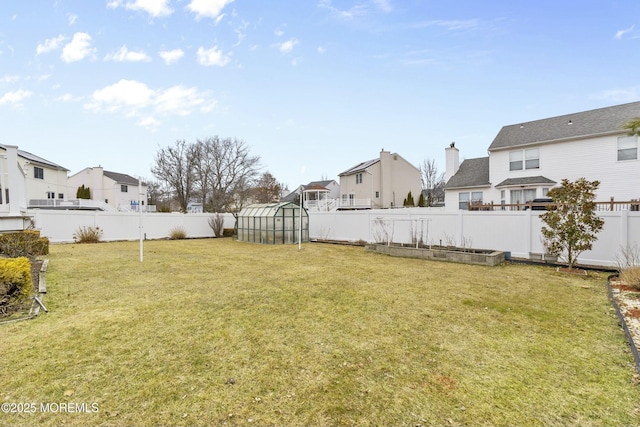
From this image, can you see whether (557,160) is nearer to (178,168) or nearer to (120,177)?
(178,168)

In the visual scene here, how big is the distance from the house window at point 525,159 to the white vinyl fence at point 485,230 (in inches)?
374

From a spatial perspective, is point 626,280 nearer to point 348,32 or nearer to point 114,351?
point 114,351

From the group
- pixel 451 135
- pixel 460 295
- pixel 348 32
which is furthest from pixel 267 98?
pixel 451 135

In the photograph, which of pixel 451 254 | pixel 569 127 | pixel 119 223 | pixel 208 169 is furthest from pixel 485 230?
pixel 208 169

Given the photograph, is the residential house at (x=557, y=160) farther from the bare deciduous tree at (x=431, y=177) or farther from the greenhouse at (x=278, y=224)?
the bare deciduous tree at (x=431, y=177)

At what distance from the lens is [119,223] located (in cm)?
1866

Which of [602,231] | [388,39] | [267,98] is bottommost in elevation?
[602,231]

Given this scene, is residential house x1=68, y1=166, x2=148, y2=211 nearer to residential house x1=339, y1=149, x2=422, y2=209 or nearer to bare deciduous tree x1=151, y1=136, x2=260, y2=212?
bare deciduous tree x1=151, y1=136, x2=260, y2=212

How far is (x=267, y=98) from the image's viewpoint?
50.9 ft

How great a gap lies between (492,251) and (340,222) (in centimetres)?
813

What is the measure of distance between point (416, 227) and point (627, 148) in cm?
1180

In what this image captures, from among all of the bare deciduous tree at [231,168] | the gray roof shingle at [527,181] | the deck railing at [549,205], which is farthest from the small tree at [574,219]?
the bare deciduous tree at [231,168]

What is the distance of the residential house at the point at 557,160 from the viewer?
14.8 meters

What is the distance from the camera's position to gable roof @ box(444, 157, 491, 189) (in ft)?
65.1
